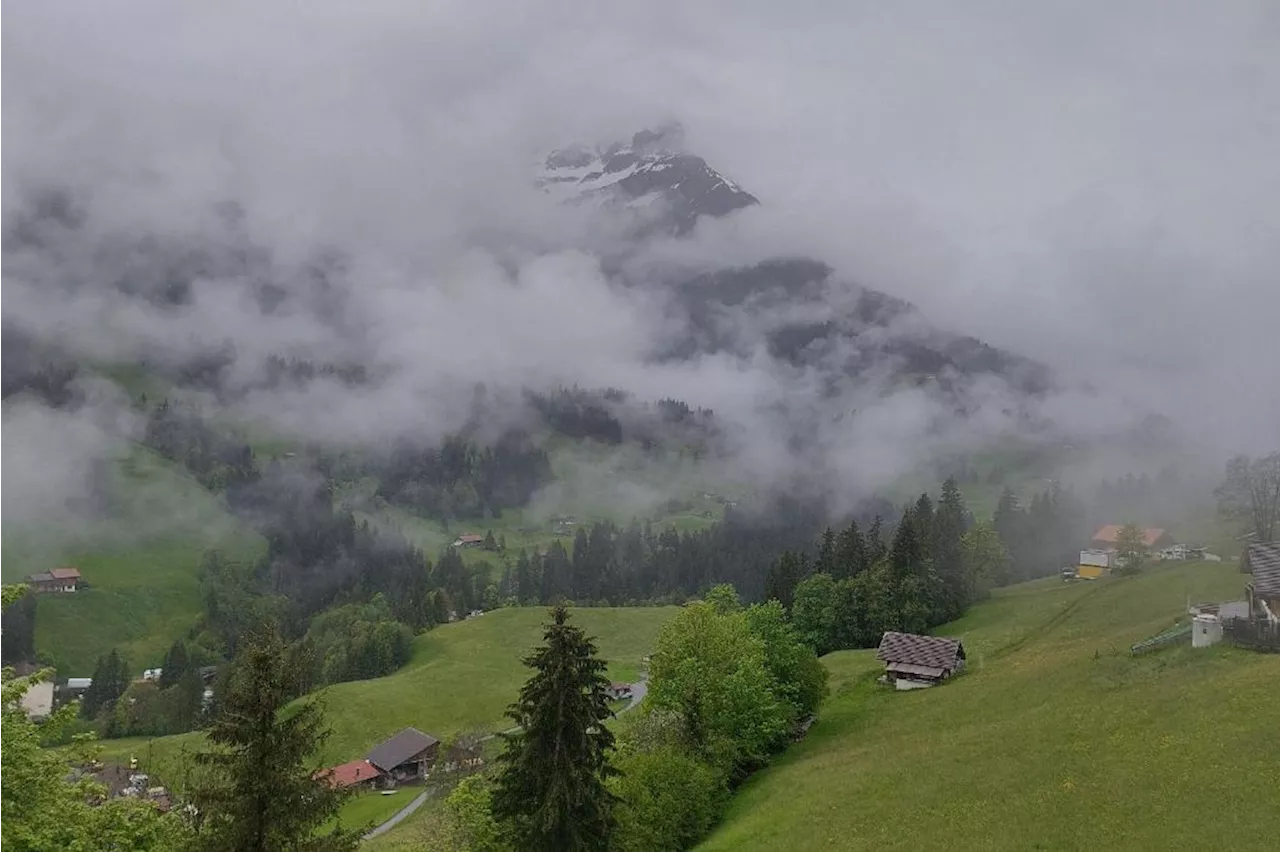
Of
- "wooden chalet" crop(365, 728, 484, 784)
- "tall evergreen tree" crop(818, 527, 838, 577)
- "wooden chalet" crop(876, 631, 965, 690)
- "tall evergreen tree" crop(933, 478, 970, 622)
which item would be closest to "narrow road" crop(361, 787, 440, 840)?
"wooden chalet" crop(365, 728, 484, 784)

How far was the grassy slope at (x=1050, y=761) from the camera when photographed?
3572 cm

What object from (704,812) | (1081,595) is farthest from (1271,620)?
(1081,595)

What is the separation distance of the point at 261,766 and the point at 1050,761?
36.9 metres

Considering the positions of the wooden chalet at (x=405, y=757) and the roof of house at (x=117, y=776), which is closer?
the roof of house at (x=117, y=776)

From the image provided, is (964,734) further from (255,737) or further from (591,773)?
(255,737)

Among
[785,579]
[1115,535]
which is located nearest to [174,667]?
[785,579]

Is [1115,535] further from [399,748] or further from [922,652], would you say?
[399,748]

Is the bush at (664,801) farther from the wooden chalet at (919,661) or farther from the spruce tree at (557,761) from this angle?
the wooden chalet at (919,661)

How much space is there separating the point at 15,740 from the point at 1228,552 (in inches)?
5302

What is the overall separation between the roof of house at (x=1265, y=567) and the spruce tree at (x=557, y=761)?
43725mm

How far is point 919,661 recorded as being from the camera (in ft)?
259

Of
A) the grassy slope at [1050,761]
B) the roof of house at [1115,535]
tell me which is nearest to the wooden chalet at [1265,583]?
the grassy slope at [1050,761]

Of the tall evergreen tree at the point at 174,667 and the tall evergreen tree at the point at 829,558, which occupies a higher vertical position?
the tall evergreen tree at the point at 829,558

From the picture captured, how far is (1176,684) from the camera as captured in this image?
49594 millimetres
